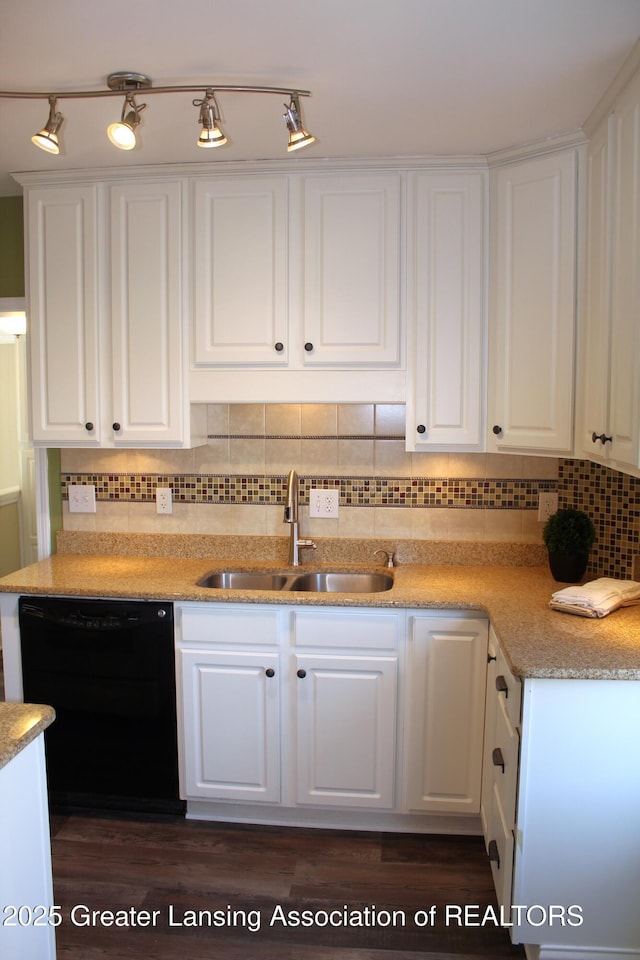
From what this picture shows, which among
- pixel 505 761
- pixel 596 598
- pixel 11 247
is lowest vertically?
pixel 505 761

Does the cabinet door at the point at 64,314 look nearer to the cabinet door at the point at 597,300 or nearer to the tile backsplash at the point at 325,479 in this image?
the tile backsplash at the point at 325,479

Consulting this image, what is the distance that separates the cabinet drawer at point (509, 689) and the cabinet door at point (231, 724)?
789 millimetres

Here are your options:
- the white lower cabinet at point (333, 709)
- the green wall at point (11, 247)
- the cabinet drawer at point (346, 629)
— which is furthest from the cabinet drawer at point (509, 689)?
the green wall at point (11, 247)

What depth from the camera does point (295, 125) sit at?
77.9 inches

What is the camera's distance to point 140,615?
256cm

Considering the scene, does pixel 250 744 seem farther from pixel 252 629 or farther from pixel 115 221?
pixel 115 221

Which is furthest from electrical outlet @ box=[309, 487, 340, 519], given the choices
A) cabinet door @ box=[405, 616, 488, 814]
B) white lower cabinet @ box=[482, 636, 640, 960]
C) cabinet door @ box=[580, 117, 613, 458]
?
white lower cabinet @ box=[482, 636, 640, 960]

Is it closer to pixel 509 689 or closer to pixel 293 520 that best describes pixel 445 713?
pixel 509 689

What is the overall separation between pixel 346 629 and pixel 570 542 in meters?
0.88

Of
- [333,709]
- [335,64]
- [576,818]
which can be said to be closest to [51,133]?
[335,64]

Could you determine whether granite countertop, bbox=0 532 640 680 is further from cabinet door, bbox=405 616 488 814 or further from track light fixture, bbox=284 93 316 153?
track light fixture, bbox=284 93 316 153

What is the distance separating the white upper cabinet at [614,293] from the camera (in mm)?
1900

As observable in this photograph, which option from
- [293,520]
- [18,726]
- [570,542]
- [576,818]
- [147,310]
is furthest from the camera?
[293,520]

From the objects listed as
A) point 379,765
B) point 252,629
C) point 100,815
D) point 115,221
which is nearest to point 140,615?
point 252,629
